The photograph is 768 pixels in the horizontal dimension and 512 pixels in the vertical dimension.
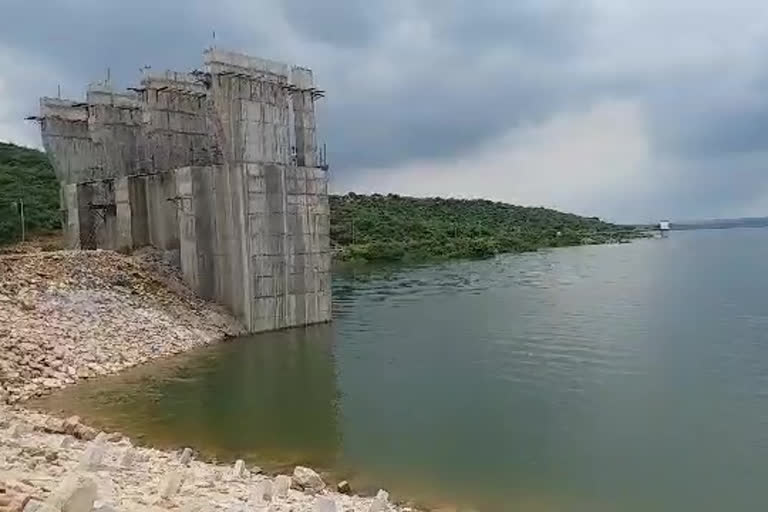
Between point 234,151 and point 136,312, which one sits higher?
point 234,151

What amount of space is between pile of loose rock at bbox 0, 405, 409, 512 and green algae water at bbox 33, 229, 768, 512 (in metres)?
1.68

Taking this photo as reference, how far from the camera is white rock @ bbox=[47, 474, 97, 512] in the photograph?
657 centimetres

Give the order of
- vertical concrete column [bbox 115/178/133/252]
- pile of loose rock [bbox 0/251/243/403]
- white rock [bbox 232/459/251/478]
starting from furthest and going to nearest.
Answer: vertical concrete column [bbox 115/178/133/252] < pile of loose rock [bbox 0/251/243/403] < white rock [bbox 232/459/251/478]

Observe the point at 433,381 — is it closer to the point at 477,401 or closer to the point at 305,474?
the point at 477,401

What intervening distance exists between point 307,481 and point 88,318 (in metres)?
17.3

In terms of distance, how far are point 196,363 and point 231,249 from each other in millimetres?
6769

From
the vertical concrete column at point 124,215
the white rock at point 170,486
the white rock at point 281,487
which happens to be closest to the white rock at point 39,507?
the white rock at point 170,486

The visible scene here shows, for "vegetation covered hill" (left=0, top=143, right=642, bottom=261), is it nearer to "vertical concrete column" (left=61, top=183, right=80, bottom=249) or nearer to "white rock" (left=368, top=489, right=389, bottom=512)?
"vertical concrete column" (left=61, top=183, right=80, bottom=249)

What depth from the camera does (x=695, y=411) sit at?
17.9m

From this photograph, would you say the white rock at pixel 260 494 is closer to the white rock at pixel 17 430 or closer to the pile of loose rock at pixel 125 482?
the pile of loose rock at pixel 125 482

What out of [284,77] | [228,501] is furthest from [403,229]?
[228,501]

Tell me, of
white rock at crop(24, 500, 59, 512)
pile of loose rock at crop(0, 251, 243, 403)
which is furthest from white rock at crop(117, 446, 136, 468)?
pile of loose rock at crop(0, 251, 243, 403)

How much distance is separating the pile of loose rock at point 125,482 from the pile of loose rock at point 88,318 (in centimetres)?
689

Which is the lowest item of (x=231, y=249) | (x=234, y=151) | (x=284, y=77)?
(x=231, y=249)
